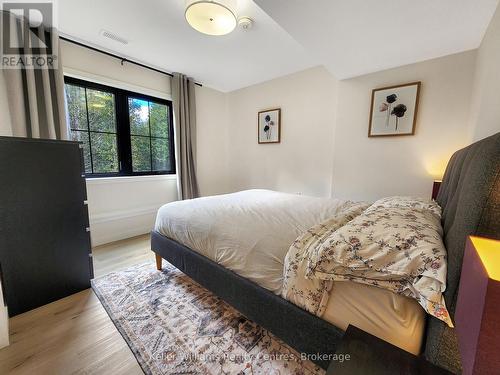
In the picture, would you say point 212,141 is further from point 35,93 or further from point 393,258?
point 393,258

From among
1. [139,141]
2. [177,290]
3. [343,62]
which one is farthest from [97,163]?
[343,62]

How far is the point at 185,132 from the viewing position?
3361mm

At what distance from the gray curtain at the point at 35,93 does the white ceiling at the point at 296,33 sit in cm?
35

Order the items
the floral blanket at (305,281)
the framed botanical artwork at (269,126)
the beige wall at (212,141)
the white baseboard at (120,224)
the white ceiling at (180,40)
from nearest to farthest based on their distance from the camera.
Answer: the floral blanket at (305,281) → the white ceiling at (180,40) → the white baseboard at (120,224) → the framed botanical artwork at (269,126) → the beige wall at (212,141)

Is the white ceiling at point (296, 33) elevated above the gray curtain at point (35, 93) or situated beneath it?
elevated above

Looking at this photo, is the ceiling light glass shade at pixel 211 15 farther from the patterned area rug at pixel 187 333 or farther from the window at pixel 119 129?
the patterned area rug at pixel 187 333

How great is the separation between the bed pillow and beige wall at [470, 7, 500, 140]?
101 cm

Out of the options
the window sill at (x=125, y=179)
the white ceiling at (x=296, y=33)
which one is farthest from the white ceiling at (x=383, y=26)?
the window sill at (x=125, y=179)

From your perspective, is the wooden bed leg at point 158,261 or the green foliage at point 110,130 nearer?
the wooden bed leg at point 158,261

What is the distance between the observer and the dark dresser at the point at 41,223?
1432 millimetres

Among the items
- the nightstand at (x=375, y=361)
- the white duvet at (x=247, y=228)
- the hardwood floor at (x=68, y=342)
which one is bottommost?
the hardwood floor at (x=68, y=342)

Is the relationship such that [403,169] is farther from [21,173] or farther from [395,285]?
[21,173]

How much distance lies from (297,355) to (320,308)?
1.81ft

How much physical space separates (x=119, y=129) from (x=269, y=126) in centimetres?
226
